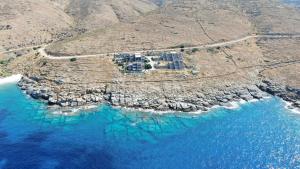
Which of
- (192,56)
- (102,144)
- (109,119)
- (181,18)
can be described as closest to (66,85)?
(109,119)

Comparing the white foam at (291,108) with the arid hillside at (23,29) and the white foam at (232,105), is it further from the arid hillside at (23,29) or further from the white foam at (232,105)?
the arid hillside at (23,29)

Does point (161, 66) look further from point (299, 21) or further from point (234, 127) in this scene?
point (299, 21)

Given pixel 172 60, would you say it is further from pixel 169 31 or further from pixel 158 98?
pixel 169 31

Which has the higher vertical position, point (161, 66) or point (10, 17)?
point (10, 17)

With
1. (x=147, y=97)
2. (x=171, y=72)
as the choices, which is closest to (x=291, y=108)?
(x=171, y=72)

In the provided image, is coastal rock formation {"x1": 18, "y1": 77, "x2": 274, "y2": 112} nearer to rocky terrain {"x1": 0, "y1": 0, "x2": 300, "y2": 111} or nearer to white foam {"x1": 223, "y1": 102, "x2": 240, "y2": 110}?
rocky terrain {"x1": 0, "y1": 0, "x2": 300, "y2": 111}

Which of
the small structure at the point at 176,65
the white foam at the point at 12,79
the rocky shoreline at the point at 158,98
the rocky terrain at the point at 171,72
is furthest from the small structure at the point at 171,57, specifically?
the white foam at the point at 12,79
